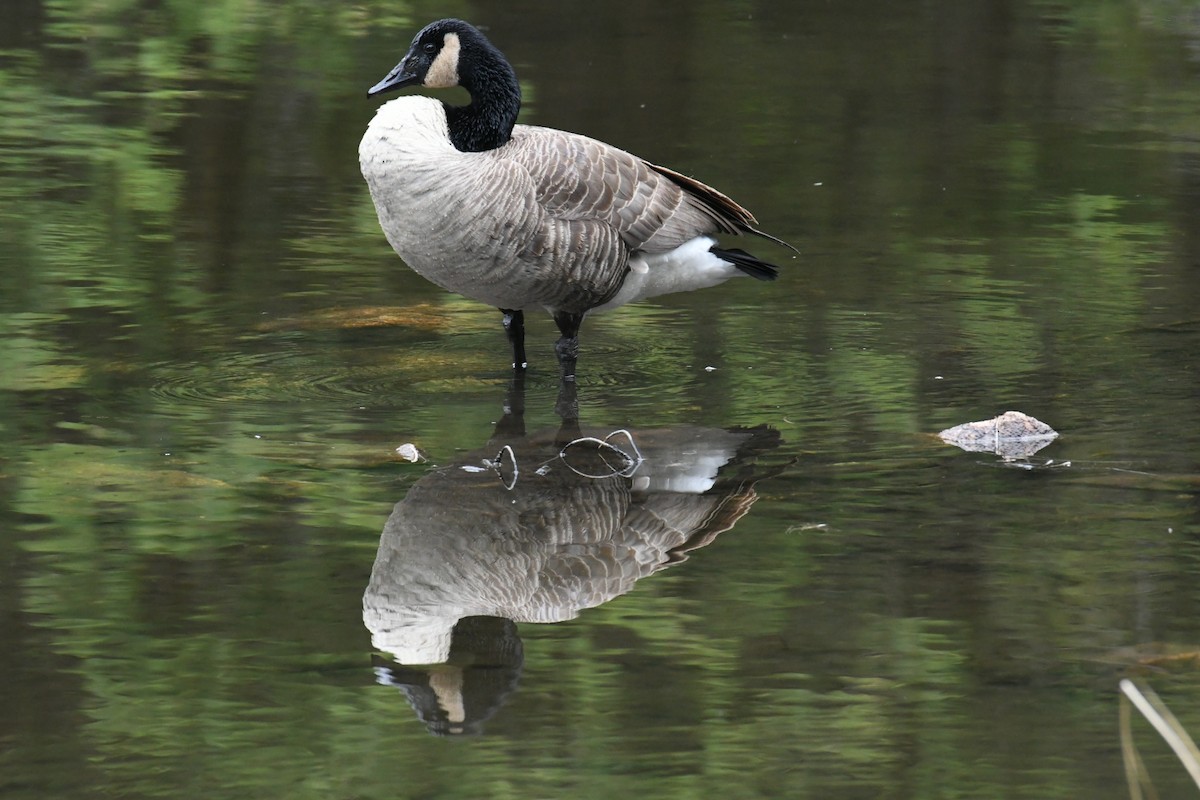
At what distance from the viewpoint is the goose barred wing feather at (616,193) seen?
665 cm

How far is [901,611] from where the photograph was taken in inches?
185

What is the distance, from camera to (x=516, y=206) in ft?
21.2

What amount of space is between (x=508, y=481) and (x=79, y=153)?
5.64 meters

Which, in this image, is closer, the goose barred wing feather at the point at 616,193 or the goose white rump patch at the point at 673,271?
the goose barred wing feather at the point at 616,193

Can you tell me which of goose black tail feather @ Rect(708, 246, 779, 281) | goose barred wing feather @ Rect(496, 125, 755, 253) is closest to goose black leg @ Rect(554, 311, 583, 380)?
goose barred wing feather @ Rect(496, 125, 755, 253)

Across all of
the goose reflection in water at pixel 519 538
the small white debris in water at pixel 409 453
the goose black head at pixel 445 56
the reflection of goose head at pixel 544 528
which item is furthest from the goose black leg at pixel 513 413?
the goose black head at pixel 445 56

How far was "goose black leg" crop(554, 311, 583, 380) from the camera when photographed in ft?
22.9

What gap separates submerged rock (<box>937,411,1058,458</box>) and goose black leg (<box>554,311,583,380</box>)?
1514mm

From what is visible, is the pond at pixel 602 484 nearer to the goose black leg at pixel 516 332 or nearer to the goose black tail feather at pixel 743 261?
the goose black leg at pixel 516 332

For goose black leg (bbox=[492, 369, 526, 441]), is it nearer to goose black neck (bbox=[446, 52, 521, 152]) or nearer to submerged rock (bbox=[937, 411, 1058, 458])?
goose black neck (bbox=[446, 52, 521, 152])

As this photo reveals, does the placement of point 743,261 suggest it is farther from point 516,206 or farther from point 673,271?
point 516,206

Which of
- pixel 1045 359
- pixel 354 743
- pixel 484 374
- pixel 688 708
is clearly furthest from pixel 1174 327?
pixel 354 743

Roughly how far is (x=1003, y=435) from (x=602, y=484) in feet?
4.77

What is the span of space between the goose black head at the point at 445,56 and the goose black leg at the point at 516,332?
895 millimetres
